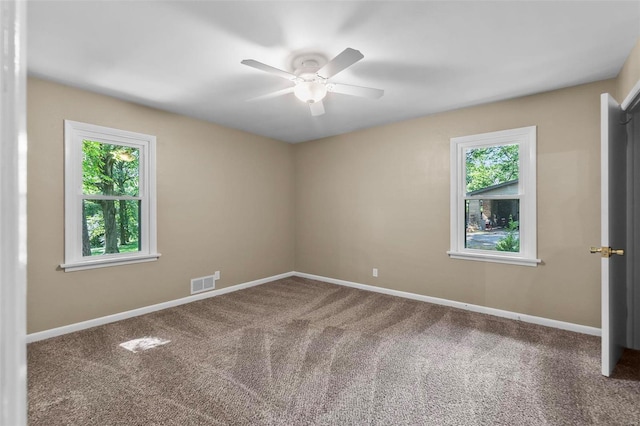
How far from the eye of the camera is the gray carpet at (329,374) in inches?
74.6

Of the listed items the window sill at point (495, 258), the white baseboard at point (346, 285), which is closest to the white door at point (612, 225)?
the white baseboard at point (346, 285)

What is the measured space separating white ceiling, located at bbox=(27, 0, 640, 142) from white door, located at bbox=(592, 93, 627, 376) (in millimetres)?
570

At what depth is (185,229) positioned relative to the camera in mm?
3998

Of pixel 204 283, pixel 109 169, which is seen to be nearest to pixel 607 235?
pixel 204 283

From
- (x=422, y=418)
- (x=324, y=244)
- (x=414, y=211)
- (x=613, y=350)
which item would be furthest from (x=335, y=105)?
(x=613, y=350)

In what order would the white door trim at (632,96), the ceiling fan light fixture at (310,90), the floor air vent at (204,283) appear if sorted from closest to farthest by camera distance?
the white door trim at (632,96), the ceiling fan light fixture at (310,90), the floor air vent at (204,283)

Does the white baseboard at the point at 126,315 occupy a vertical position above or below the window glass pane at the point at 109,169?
below

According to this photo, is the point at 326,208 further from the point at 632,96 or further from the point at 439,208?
the point at 632,96

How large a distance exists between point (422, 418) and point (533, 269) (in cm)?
226

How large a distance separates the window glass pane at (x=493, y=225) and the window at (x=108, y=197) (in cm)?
379

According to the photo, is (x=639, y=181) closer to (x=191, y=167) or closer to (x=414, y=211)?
(x=414, y=211)

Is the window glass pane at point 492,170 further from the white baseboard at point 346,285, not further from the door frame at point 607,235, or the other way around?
the white baseboard at point 346,285

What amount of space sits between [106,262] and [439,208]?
3870 millimetres

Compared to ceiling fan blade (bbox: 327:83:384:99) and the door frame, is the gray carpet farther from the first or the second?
ceiling fan blade (bbox: 327:83:384:99)
